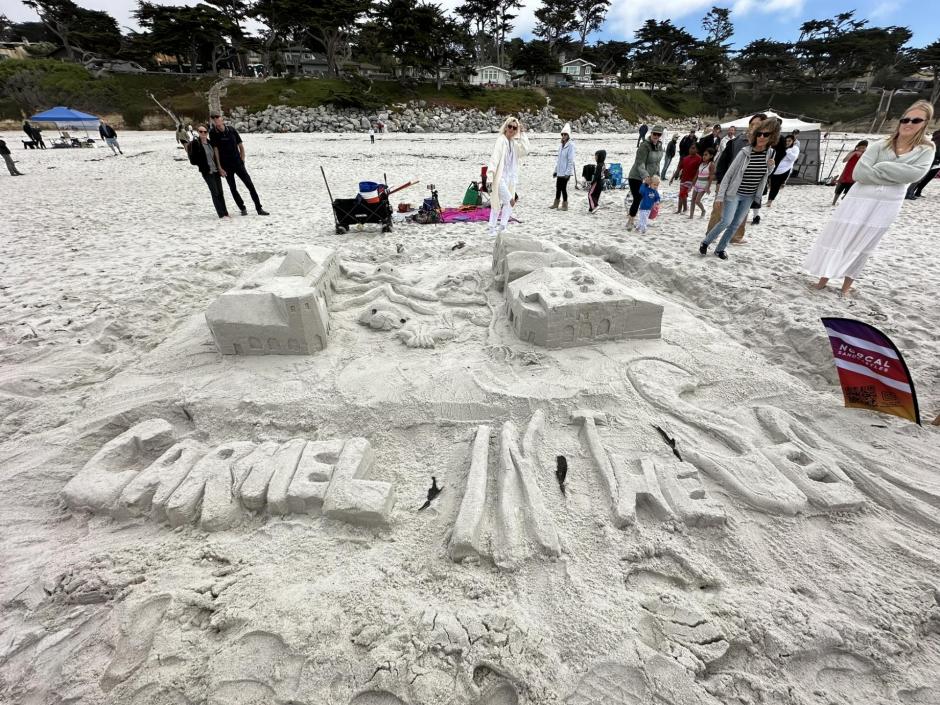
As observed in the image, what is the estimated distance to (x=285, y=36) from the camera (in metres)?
38.6

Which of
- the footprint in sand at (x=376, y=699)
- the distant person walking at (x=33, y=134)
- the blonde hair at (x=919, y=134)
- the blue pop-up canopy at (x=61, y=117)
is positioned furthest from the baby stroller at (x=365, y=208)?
the blue pop-up canopy at (x=61, y=117)

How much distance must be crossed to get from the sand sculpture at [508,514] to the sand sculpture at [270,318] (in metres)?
1.94

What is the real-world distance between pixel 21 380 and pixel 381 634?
3.88m

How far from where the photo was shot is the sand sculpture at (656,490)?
7.79 feet

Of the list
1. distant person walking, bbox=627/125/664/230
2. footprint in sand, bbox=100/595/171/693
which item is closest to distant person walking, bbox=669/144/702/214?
distant person walking, bbox=627/125/664/230

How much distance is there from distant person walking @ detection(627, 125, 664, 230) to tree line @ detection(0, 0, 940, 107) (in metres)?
36.3

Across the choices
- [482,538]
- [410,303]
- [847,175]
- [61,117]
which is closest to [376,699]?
[482,538]

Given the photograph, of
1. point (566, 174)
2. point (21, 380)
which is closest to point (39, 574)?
point (21, 380)

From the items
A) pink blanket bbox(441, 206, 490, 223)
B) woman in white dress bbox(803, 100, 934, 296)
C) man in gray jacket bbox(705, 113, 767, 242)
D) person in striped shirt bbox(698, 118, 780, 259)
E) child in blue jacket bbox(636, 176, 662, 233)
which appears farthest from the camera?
pink blanket bbox(441, 206, 490, 223)

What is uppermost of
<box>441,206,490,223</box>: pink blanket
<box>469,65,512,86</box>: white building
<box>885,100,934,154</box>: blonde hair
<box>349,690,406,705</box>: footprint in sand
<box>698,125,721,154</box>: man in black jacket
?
<box>469,65,512,86</box>: white building

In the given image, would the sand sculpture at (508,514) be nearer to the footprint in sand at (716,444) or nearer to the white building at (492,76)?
the footprint in sand at (716,444)

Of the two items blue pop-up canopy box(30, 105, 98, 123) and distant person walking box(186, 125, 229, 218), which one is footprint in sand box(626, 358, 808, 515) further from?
blue pop-up canopy box(30, 105, 98, 123)

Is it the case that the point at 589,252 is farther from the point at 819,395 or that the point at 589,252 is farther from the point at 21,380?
the point at 21,380

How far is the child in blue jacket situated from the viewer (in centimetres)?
691
